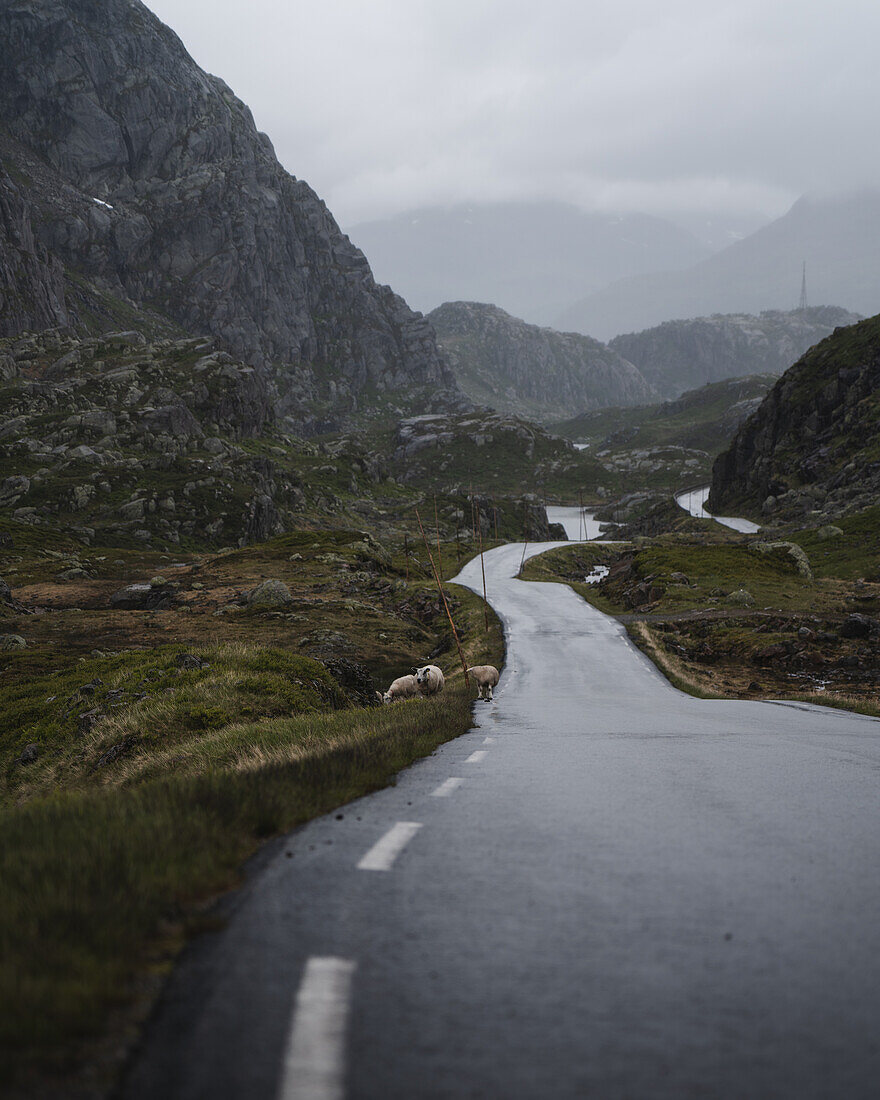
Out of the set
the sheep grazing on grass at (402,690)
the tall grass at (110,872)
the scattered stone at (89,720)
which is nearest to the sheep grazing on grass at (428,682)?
the sheep grazing on grass at (402,690)

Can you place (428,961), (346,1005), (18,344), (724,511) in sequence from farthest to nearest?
(18,344), (724,511), (428,961), (346,1005)

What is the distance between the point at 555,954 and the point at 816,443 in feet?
388

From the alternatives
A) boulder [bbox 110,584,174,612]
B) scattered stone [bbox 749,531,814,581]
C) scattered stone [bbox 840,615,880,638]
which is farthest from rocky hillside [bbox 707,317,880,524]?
boulder [bbox 110,584,174,612]

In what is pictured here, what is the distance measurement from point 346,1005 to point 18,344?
581 feet

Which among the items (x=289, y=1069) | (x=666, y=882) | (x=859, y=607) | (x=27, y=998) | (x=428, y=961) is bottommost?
(x=859, y=607)

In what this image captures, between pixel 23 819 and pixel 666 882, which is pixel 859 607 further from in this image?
pixel 23 819

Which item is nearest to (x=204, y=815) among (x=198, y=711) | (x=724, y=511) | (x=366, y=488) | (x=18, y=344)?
(x=198, y=711)

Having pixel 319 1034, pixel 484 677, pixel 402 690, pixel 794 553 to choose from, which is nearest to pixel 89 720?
pixel 402 690

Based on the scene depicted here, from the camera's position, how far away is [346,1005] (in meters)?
2.87

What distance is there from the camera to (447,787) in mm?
7125

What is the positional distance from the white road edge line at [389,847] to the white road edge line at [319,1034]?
1201 mm

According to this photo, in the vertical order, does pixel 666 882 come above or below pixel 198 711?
above

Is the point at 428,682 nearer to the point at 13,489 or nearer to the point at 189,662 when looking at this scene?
the point at 189,662

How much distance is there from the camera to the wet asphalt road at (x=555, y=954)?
2.53m
